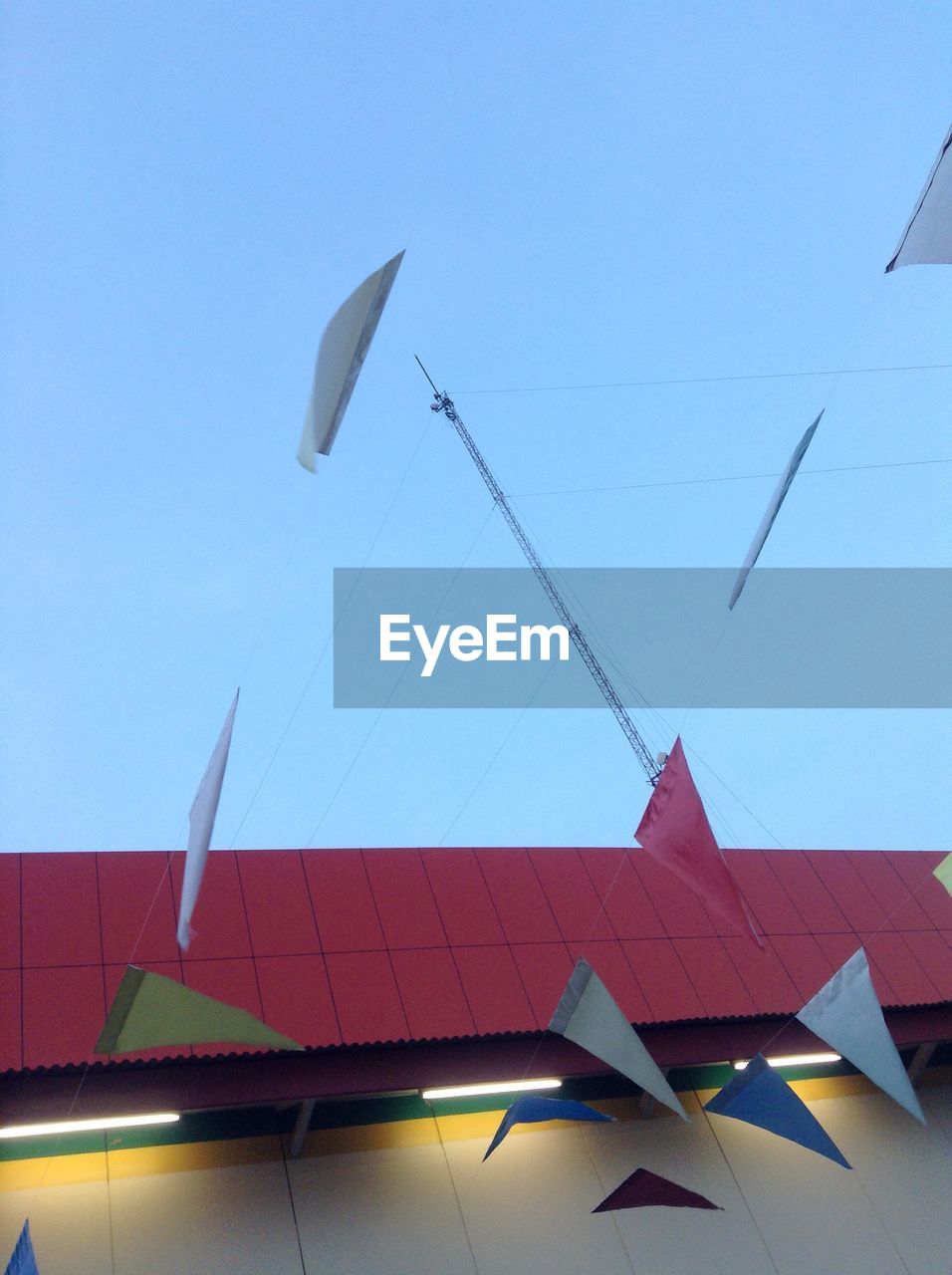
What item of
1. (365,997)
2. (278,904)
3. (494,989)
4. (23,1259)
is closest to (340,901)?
(278,904)

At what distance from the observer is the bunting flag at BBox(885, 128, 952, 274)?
229 inches

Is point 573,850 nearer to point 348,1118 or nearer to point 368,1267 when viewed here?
point 348,1118

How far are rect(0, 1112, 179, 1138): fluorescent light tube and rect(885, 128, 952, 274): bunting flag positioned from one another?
710 centimetres

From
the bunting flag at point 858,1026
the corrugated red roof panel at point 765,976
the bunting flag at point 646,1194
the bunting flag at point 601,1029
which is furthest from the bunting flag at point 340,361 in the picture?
the corrugated red roof panel at point 765,976

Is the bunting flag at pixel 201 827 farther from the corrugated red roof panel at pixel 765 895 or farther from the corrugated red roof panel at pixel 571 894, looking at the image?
the corrugated red roof panel at pixel 765 895

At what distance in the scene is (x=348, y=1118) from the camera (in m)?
8.02

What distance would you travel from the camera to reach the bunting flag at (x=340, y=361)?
285 inches

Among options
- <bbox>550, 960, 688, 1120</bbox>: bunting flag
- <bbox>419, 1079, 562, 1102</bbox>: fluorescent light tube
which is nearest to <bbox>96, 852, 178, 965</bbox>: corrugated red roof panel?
<bbox>419, 1079, 562, 1102</bbox>: fluorescent light tube

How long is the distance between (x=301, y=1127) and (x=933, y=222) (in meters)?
7.13

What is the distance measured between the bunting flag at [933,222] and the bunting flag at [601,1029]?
4.76 m

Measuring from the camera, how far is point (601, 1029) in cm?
711

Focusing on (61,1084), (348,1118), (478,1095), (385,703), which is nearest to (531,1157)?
(478,1095)

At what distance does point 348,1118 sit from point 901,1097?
12.8 ft

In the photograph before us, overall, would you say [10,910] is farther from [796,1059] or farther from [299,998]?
[796,1059]
